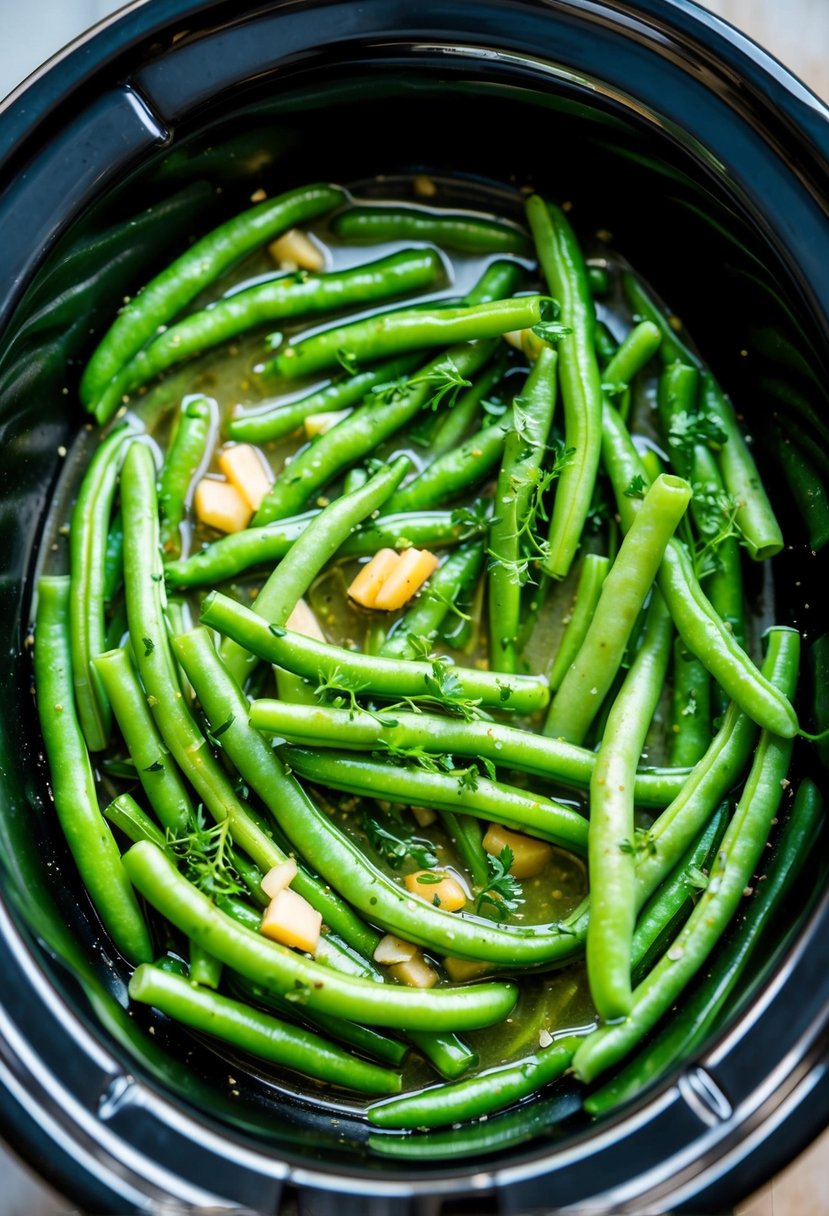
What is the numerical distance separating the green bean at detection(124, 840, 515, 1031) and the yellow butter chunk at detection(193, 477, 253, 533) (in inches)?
33.6

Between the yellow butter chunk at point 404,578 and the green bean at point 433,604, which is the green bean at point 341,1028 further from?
the yellow butter chunk at point 404,578

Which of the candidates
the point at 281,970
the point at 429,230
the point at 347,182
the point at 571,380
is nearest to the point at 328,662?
the point at 281,970

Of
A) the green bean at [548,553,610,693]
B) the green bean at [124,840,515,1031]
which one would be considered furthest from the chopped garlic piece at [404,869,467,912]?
the green bean at [548,553,610,693]

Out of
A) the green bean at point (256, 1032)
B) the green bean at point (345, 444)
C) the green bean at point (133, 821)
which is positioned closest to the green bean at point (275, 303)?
the green bean at point (345, 444)

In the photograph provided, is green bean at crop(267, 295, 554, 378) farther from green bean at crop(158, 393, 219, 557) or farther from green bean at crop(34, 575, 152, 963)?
green bean at crop(34, 575, 152, 963)

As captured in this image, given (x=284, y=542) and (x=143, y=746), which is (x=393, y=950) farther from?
(x=284, y=542)

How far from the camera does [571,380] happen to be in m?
2.83

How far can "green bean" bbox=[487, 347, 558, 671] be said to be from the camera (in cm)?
276

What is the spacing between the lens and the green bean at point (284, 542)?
9.16 ft

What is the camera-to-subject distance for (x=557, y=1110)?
249 cm

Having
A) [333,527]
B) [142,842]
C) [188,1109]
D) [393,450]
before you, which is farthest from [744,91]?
[188,1109]

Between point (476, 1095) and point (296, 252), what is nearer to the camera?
point (476, 1095)

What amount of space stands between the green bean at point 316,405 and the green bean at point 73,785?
62cm

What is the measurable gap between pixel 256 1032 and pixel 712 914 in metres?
1.08
